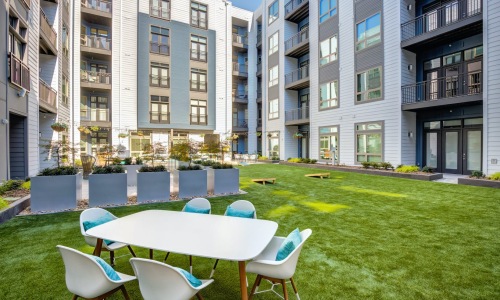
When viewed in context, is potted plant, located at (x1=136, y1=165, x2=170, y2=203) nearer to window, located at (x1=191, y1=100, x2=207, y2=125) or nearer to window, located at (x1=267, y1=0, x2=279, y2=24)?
window, located at (x1=191, y1=100, x2=207, y2=125)

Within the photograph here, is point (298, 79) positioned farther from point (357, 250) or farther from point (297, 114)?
point (357, 250)

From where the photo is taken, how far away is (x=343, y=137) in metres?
16.2

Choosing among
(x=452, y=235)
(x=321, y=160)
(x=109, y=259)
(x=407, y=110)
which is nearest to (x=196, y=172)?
(x=109, y=259)

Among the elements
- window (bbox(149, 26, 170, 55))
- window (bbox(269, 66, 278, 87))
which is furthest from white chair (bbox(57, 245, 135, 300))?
window (bbox(149, 26, 170, 55))

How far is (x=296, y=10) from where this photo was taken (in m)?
19.8

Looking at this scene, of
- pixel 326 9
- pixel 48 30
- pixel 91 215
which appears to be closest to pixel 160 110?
pixel 48 30

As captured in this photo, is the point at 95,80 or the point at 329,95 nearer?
the point at 329,95

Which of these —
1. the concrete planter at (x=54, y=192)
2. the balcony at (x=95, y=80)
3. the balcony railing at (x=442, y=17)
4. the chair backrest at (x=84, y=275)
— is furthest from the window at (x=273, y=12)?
the chair backrest at (x=84, y=275)

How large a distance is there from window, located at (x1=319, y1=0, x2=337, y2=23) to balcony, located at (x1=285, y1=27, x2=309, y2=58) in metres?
1.64

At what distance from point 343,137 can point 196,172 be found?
1114cm

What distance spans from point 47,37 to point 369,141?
16.5m

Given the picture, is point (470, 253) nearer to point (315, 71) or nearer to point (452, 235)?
point (452, 235)

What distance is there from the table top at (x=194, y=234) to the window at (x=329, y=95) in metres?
15.1

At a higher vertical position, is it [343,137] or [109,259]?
[343,137]
